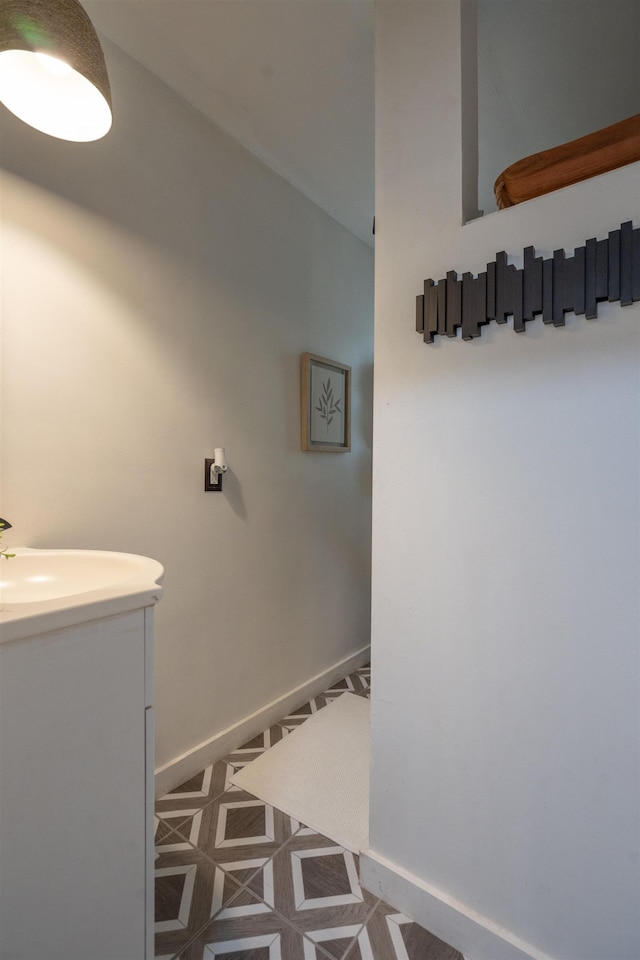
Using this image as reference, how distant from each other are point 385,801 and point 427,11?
6.50 feet

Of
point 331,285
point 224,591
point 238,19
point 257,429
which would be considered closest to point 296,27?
point 238,19

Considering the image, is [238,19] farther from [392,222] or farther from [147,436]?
[147,436]

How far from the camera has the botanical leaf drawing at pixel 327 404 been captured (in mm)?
2257

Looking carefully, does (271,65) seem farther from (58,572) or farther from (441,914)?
(441,914)

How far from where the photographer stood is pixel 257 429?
6.32ft

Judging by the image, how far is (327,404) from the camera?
7.55 ft

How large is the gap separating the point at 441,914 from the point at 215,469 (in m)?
1.42

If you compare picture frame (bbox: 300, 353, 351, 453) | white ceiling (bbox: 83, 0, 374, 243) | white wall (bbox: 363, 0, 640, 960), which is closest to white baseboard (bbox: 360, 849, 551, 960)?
white wall (bbox: 363, 0, 640, 960)

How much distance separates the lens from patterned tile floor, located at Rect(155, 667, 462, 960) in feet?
3.45

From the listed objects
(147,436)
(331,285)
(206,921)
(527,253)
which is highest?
(331,285)

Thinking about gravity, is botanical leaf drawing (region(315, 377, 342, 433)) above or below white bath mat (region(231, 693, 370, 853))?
above

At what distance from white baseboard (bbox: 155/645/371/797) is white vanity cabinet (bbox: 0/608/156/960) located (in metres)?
0.82

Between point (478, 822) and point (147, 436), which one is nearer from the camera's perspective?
point (478, 822)

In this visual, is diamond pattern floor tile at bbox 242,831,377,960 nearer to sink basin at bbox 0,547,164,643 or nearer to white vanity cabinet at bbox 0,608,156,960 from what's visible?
white vanity cabinet at bbox 0,608,156,960
